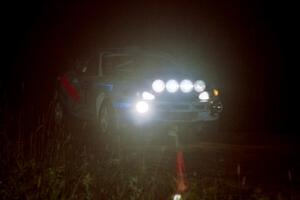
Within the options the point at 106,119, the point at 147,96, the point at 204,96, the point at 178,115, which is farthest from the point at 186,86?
the point at 106,119

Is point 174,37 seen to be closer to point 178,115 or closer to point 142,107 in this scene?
point 178,115

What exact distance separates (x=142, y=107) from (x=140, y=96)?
0.16 meters

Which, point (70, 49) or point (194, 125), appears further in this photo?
point (70, 49)

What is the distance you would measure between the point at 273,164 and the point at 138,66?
3.79 m

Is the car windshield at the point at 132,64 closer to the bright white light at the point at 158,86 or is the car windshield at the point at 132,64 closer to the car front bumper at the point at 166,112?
the bright white light at the point at 158,86

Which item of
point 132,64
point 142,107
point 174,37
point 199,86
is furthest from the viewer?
point 174,37

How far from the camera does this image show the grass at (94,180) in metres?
5.09

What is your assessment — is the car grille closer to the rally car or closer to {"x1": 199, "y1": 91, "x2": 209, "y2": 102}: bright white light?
the rally car

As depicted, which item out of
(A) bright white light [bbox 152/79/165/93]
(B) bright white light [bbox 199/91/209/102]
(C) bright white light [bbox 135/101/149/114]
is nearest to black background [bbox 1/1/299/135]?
(B) bright white light [bbox 199/91/209/102]

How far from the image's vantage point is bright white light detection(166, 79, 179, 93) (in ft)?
29.7

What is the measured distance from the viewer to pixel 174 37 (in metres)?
23.7

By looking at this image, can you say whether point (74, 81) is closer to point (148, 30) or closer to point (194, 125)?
point (194, 125)

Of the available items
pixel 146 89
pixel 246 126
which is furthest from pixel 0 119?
pixel 246 126

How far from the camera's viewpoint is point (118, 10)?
1021 inches
